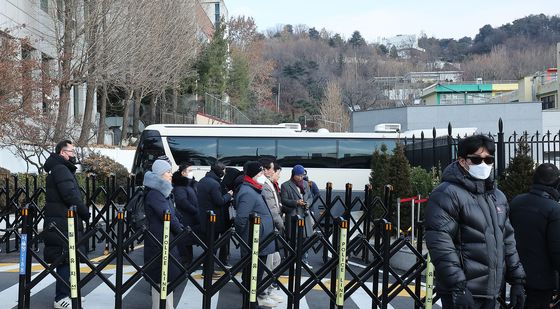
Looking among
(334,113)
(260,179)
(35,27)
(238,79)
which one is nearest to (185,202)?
(260,179)

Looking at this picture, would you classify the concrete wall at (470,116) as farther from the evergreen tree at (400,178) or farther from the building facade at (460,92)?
the evergreen tree at (400,178)

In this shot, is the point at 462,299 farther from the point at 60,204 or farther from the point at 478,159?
the point at 60,204

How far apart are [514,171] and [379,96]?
298 feet

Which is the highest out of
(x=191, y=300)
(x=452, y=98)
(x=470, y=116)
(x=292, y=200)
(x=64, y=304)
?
(x=452, y=98)

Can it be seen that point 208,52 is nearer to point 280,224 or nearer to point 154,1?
point 154,1

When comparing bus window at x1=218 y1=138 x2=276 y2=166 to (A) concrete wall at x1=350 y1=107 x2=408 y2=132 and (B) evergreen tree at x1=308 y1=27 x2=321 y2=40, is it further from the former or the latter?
(B) evergreen tree at x1=308 y1=27 x2=321 y2=40

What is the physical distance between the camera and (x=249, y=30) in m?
84.4

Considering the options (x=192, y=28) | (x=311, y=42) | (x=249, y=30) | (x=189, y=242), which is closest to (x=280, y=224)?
(x=189, y=242)

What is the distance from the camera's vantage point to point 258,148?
2664cm

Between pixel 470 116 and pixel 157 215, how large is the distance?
42224 millimetres

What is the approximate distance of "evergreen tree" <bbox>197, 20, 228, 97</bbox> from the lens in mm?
55219

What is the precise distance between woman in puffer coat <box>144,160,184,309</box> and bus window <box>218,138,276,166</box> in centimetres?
1809

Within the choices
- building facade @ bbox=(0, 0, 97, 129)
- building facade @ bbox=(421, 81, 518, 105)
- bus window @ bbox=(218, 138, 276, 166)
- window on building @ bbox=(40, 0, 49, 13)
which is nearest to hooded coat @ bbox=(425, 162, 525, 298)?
bus window @ bbox=(218, 138, 276, 166)

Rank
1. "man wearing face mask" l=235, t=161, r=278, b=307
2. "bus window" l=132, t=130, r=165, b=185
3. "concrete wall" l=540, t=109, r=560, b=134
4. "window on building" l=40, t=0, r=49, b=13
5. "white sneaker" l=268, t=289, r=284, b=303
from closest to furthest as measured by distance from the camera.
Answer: "man wearing face mask" l=235, t=161, r=278, b=307 < "white sneaker" l=268, t=289, r=284, b=303 < "bus window" l=132, t=130, r=165, b=185 < "window on building" l=40, t=0, r=49, b=13 < "concrete wall" l=540, t=109, r=560, b=134
